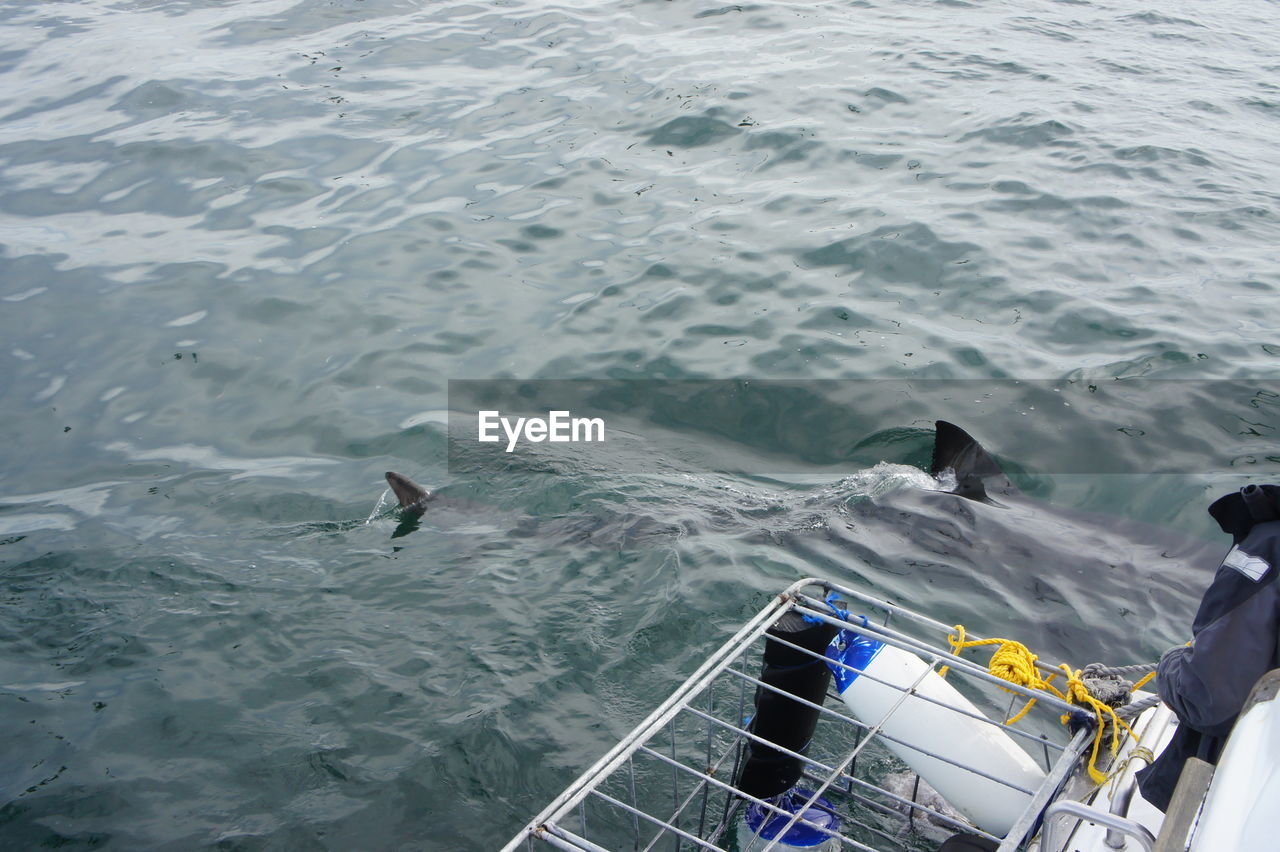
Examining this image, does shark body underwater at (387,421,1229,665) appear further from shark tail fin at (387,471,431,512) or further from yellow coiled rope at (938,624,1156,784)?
yellow coiled rope at (938,624,1156,784)

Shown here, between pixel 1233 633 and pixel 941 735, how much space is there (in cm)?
130

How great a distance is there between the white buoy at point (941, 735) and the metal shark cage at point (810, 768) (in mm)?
33

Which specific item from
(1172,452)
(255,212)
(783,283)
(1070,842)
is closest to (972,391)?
(1172,452)

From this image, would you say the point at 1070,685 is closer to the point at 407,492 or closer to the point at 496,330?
the point at 407,492

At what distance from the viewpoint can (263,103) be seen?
500 inches

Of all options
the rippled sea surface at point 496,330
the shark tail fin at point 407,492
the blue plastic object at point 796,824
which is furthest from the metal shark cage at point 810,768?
the shark tail fin at point 407,492

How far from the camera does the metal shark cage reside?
11.6ft

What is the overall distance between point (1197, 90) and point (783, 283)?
322 inches

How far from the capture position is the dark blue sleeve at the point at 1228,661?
2.69 meters

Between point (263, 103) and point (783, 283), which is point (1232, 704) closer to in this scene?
point (783, 283)

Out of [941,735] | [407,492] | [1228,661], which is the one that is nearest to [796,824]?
[941,735]

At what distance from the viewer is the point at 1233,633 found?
107 inches

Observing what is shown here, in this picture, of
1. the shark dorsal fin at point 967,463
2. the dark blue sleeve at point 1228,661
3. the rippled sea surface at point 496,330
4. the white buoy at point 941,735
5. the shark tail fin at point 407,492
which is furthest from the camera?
the shark dorsal fin at point 967,463

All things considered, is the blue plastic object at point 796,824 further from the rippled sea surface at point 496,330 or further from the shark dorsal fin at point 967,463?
the shark dorsal fin at point 967,463
